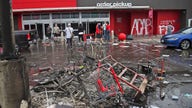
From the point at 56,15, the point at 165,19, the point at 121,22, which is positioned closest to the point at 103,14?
the point at 121,22

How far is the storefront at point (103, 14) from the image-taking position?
105 feet

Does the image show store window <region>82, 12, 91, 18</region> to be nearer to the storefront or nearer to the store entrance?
the storefront

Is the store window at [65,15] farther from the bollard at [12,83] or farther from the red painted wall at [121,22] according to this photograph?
the bollard at [12,83]

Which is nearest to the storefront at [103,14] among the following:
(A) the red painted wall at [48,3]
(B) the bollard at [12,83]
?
(A) the red painted wall at [48,3]

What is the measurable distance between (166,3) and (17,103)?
30450 millimetres

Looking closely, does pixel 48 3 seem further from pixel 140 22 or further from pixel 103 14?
pixel 140 22

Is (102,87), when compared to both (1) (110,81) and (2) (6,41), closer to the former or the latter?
(1) (110,81)

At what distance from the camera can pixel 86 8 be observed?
105 ft

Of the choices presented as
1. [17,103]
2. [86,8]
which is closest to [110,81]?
[17,103]

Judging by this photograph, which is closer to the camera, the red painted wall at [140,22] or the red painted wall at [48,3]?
the red painted wall at [48,3]

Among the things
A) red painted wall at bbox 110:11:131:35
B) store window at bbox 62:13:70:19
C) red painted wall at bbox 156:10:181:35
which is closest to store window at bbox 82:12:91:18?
store window at bbox 62:13:70:19

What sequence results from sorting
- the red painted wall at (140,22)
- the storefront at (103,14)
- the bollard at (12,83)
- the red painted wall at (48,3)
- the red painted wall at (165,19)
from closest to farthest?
the bollard at (12,83)
the red painted wall at (48,3)
the storefront at (103,14)
the red painted wall at (165,19)
the red painted wall at (140,22)

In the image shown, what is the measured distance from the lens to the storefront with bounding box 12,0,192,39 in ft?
105

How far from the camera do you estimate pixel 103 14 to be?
3328cm
